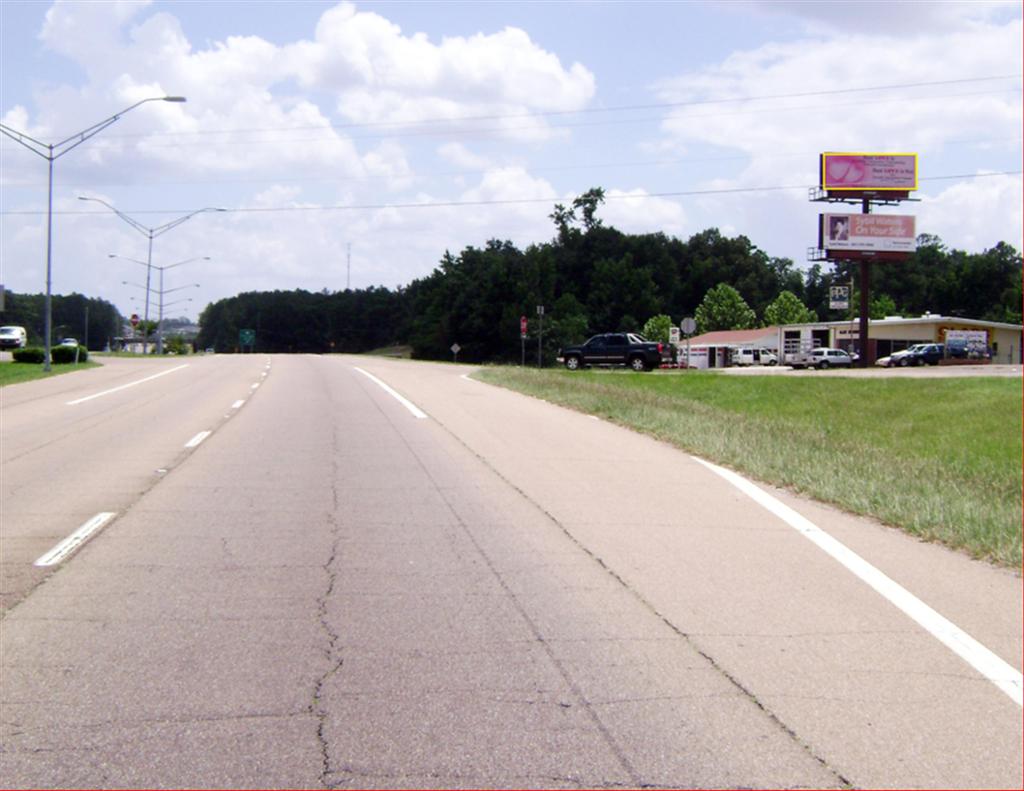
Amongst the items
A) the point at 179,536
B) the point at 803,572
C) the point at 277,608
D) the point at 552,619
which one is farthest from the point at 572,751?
the point at 179,536

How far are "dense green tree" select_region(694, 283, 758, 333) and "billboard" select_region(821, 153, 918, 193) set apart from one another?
10400 millimetres

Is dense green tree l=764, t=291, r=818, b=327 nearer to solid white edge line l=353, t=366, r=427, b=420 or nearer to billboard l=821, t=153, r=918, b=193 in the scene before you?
billboard l=821, t=153, r=918, b=193

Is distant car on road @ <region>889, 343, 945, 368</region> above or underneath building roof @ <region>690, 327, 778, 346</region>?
underneath

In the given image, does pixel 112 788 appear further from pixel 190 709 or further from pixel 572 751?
pixel 572 751

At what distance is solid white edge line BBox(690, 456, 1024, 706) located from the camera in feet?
22.0

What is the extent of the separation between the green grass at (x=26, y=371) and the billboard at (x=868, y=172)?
51.0m

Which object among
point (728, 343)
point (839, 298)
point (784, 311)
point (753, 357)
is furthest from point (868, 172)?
A: point (728, 343)

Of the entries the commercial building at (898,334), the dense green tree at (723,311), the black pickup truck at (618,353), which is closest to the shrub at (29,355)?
the black pickup truck at (618,353)

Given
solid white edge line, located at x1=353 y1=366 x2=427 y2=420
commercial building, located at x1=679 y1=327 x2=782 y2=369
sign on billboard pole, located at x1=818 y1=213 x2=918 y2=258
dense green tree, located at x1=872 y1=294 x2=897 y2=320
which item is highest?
sign on billboard pole, located at x1=818 y1=213 x2=918 y2=258

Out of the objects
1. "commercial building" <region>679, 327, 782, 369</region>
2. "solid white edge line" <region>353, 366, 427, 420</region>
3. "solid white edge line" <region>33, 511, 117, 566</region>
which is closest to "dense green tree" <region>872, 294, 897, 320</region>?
"commercial building" <region>679, 327, 782, 369</region>

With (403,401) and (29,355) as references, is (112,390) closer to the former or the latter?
(403,401)

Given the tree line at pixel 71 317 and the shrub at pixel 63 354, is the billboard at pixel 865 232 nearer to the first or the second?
the shrub at pixel 63 354

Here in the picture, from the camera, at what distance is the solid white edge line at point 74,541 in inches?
371

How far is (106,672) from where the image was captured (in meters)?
6.44
